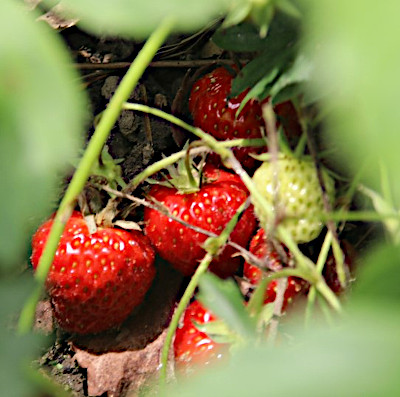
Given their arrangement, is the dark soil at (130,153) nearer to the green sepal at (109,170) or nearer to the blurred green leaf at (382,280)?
the green sepal at (109,170)

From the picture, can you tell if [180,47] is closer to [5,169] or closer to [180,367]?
[180,367]

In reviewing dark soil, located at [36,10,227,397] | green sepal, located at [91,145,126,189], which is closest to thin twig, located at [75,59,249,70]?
dark soil, located at [36,10,227,397]

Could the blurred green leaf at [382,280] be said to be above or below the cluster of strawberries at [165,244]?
above

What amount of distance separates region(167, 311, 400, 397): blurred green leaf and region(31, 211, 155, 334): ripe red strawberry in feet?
1.80

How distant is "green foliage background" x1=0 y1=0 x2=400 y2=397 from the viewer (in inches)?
7.0

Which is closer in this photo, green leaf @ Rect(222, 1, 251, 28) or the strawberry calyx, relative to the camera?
green leaf @ Rect(222, 1, 251, 28)

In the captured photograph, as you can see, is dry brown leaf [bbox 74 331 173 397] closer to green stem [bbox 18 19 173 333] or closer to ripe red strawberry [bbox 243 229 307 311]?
ripe red strawberry [bbox 243 229 307 311]

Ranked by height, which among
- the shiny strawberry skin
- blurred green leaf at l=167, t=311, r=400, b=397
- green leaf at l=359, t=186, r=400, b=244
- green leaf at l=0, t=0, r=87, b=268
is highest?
green leaf at l=0, t=0, r=87, b=268

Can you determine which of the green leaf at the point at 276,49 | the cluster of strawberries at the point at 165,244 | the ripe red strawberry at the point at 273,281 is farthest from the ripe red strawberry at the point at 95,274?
the green leaf at the point at 276,49

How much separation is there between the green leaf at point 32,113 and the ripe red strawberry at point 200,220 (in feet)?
1.69

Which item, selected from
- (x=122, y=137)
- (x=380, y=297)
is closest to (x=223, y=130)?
(x=122, y=137)

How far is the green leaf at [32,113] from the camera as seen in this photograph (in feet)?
0.65

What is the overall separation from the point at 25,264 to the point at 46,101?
0.61m

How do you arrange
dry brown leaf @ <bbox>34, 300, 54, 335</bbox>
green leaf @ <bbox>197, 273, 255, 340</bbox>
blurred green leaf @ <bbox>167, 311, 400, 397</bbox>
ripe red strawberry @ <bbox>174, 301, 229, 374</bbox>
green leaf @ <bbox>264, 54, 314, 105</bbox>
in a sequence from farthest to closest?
dry brown leaf @ <bbox>34, 300, 54, 335</bbox>, ripe red strawberry @ <bbox>174, 301, 229, 374</bbox>, green leaf @ <bbox>264, 54, 314, 105</bbox>, green leaf @ <bbox>197, 273, 255, 340</bbox>, blurred green leaf @ <bbox>167, 311, 400, 397</bbox>
